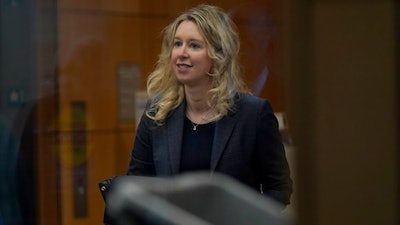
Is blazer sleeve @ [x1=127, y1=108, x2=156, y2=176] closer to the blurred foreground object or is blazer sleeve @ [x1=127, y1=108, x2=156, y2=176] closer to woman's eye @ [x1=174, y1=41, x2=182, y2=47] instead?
woman's eye @ [x1=174, y1=41, x2=182, y2=47]

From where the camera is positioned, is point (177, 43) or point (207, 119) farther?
point (177, 43)

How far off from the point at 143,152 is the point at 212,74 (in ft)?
1.29

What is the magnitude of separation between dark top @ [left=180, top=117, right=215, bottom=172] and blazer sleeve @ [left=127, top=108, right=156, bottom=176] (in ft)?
0.43

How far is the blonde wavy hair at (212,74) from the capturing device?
3277mm

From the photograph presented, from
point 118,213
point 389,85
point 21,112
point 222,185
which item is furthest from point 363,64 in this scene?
point 21,112

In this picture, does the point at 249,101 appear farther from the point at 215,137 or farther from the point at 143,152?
the point at 143,152

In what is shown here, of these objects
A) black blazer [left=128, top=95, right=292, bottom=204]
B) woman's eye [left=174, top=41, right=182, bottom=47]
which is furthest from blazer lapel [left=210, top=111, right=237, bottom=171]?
woman's eye [left=174, top=41, right=182, bottom=47]

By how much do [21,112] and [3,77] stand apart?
24 cm

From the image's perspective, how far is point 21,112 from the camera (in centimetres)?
541

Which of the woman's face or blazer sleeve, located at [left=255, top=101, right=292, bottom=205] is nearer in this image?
blazer sleeve, located at [left=255, top=101, right=292, bottom=205]

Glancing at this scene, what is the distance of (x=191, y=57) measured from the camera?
335 cm

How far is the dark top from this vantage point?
3189 mm

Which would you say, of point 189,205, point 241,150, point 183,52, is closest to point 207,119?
point 241,150

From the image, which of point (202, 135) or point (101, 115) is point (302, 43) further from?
point (101, 115)
